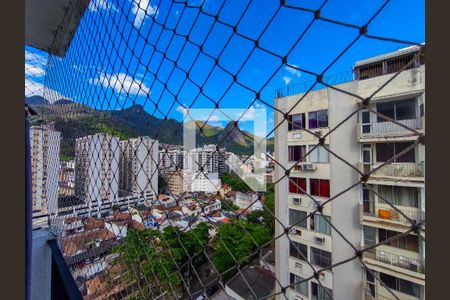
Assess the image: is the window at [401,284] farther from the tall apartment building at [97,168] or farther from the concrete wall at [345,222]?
the tall apartment building at [97,168]

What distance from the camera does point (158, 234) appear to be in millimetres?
1079

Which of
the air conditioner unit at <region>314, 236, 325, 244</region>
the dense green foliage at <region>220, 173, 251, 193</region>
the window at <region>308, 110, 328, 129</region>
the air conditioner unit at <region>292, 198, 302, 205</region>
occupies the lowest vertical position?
the air conditioner unit at <region>314, 236, 325, 244</region>

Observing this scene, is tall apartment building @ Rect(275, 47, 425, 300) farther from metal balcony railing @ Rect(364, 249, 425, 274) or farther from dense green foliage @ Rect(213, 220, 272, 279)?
dense green foliage @ Rect(213, 220, 272, 279)

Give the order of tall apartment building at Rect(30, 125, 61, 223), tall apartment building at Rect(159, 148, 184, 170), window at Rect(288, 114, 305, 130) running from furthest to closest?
tall apartment building at Rect(30, 125, 61, 223), tall apartment building at Rect(159, 148, 184, 170), window at Rect(288, 114, 305, 130)

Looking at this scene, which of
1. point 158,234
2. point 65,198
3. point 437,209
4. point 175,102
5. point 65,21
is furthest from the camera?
point 65,198

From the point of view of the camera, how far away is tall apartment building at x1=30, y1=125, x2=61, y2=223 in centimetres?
168

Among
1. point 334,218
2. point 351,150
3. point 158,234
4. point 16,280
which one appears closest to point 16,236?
point 16,280

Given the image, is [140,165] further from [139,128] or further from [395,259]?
[395,259]

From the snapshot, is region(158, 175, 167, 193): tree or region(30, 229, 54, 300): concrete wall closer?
region(158, 175, 167, 193): tree

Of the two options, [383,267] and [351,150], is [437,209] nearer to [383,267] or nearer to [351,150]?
[351,150]

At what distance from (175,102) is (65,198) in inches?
54.4
